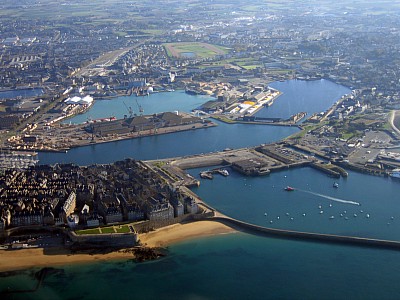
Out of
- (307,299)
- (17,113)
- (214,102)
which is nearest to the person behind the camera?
(307,299)

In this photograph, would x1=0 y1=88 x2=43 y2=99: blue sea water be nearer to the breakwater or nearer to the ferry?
the ferry

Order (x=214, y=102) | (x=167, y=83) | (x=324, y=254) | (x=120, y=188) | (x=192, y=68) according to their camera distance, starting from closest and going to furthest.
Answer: (x=324, y=254) < (x=120, y=188) < (x=214, y=102) < (x=167, y=83) < (x=192, y=68)

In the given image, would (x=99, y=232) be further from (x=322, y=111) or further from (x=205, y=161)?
(x=322, y=111)

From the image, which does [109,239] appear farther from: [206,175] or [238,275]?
[206,175]

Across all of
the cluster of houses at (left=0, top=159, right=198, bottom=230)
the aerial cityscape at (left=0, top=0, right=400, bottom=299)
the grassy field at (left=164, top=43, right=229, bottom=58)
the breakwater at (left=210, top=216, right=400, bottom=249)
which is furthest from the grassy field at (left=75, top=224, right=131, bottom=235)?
the grassy field at (left=164, top=43, right=229, bottom=58)

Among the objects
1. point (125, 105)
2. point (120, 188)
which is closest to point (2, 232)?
point (120, 188)

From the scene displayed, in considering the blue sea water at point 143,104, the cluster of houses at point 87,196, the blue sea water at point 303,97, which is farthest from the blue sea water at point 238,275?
the blue sea water at point 143,104

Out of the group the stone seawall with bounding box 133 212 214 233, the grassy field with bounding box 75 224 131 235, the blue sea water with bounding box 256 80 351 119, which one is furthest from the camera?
the blue sea water with bounding box 256 80 351 119

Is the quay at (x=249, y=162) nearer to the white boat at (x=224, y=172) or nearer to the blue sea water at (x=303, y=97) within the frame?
the white boat at (x=224, y=172)
